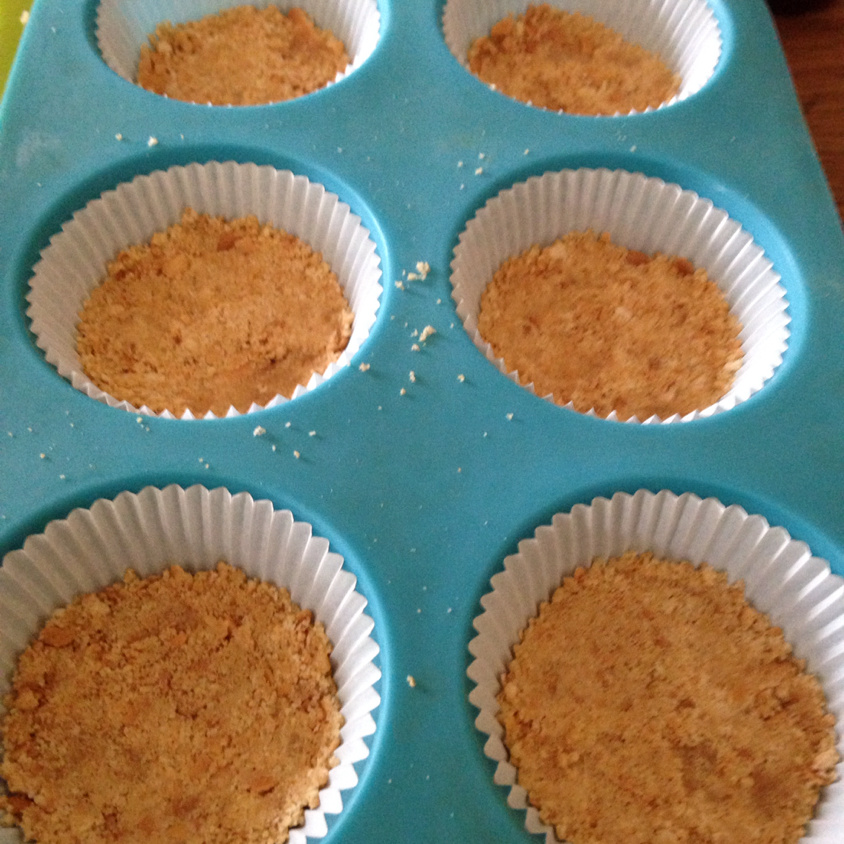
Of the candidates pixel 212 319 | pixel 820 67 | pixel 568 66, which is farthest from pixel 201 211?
pixel 820 67

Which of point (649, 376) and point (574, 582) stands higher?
point (649, 376)

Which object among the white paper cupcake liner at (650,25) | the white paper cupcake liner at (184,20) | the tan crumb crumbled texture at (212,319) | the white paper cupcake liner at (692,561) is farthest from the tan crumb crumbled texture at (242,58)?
the white paper cupcake liner at (692,561)

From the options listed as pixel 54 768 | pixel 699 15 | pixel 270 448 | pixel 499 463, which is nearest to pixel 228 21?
pixel 699 15

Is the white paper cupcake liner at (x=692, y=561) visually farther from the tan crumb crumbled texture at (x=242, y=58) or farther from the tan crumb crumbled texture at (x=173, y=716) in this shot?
the tan crumb crumbled texture at (x=242, y=58)

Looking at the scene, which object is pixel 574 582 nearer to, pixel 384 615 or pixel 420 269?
pixel 384 615

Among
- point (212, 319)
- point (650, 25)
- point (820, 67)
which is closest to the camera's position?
point (212, 319)

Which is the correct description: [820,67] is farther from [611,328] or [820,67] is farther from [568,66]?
[611,328]

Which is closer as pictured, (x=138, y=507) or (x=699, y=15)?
(x=138, y=507)
